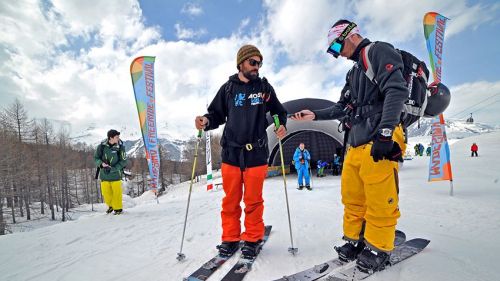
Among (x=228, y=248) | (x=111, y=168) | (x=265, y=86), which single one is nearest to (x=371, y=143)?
(x=265, y=86)

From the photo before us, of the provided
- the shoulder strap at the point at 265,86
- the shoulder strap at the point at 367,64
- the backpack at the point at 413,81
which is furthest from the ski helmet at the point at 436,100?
the shoulder strap at the point at 265,86

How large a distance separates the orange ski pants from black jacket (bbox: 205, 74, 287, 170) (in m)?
0.11

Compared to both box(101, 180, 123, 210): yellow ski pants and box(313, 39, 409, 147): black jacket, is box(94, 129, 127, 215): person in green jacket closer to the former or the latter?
box(101, 180, 123, 210): yellow ski pants

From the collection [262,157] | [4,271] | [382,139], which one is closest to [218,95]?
[262,157]

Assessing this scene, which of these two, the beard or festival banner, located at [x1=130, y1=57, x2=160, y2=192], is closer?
the beard

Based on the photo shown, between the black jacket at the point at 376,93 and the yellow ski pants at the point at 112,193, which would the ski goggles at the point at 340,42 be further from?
the yellow ski pants at the point at 112,193

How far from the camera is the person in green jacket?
20.2 feet

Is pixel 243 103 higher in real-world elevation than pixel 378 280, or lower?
higher

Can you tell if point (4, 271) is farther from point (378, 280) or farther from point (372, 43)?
point (372, 43)

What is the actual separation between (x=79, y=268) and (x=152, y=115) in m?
7.11

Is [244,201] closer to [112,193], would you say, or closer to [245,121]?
[245,121]

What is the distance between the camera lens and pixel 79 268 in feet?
9.09

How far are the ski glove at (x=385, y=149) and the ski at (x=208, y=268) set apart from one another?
1.84 meters

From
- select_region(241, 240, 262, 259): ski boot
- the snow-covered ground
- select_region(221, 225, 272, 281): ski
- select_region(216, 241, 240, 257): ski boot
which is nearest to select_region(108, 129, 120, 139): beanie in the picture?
the snow-covered ground
